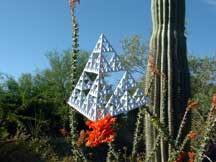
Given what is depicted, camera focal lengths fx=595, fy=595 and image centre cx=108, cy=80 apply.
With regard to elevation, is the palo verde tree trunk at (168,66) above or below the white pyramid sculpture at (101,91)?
above

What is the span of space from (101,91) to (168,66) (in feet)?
16.0

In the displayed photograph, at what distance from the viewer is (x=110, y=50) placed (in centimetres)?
289

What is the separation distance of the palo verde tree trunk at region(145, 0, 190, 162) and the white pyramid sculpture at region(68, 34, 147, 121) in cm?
429

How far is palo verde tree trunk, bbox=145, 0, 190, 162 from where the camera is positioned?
7.25 meters

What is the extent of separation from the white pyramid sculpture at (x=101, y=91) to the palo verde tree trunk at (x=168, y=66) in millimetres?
4293

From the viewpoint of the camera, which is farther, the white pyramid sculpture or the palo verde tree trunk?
the palo verde tree trunk

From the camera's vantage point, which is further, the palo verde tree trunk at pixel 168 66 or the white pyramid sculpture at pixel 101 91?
the palo verde tree trunk at pixel 168 66

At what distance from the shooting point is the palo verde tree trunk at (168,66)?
725 centimetres

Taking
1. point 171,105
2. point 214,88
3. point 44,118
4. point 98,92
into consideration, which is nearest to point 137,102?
point 98,92

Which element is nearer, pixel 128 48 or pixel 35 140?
pixel 35 140

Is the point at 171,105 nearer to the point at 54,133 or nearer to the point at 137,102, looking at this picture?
the point at 137,102

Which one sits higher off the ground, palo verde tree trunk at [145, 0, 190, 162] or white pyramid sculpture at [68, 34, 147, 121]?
palo verde tree trunk at [145, 0, 190, 162]

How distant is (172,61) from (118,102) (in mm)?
4704

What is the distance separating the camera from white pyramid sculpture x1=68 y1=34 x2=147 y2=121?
2.56 meters
